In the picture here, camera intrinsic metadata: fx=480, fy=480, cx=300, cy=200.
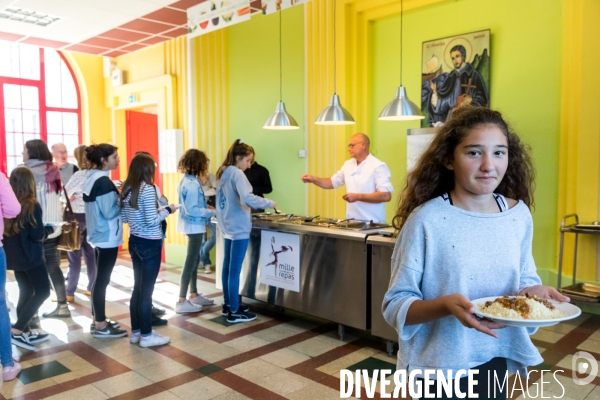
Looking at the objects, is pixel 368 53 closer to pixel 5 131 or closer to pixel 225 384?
pixel 225 384

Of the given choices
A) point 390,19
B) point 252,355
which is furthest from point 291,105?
point 252,355

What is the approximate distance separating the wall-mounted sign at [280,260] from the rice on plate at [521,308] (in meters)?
2.94

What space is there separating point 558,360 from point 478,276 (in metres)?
2.72

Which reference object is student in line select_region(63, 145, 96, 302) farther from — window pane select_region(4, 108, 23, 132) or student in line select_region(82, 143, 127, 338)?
window pane select_region(4, 108, 23, 132)

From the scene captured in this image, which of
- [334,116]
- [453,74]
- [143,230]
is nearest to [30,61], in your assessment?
[143,230]

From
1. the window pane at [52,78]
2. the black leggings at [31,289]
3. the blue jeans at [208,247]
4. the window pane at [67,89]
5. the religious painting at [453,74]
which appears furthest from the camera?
the window pane at [67,89]

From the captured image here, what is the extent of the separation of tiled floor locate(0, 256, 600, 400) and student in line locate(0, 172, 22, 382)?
0.09 m

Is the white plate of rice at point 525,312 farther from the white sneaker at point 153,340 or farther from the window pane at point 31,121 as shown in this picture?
the window pane at point 31,121

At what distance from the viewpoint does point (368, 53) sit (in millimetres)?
5750

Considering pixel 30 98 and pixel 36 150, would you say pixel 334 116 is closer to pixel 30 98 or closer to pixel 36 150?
pixel 36 150

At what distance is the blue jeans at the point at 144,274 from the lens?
3660 millimetres

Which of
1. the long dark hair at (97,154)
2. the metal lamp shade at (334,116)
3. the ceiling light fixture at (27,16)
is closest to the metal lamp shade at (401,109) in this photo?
the metal lamp shade at (334,116)

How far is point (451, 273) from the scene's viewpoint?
124 cm

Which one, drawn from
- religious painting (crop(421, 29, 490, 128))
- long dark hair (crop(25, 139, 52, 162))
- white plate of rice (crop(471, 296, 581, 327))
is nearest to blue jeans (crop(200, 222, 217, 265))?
long dark hair (crop(25, 139, 52, 162))
